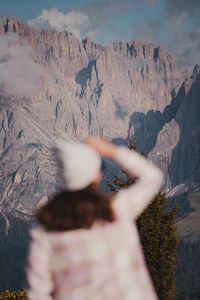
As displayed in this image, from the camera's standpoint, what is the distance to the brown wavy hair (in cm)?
539

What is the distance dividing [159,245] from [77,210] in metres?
41.5

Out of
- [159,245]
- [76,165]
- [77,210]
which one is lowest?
[159,245]

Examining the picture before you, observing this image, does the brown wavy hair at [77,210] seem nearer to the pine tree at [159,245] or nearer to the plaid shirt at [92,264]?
the plaid shirt at [92,264]

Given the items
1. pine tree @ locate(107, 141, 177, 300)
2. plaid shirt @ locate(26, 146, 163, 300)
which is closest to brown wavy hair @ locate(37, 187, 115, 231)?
plaid shirt @ locate(26, 146, 163, 300)

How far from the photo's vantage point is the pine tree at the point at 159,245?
4466cm

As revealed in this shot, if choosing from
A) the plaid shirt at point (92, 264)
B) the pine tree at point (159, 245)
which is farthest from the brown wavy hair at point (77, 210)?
the pine tree at point (159, 245)

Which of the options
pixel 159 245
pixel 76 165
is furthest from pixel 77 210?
→ pixel 159 245

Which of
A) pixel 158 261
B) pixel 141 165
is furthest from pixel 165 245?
pixel 141 165

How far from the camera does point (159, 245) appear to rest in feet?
151

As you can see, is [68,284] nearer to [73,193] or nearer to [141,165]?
[73,193]

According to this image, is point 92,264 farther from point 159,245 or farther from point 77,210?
point 159,245

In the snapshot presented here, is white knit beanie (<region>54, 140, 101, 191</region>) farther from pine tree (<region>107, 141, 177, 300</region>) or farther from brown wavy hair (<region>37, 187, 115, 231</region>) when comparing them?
pine tree (<region>107, 141, 177, 300</region>)

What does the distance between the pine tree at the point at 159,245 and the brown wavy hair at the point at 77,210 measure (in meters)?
38.2

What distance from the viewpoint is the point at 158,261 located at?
45562 millimetres
